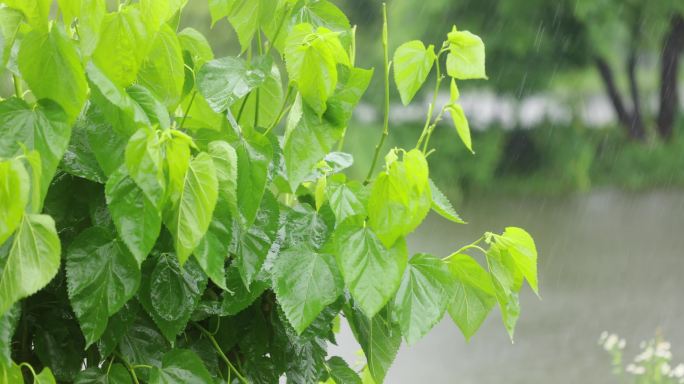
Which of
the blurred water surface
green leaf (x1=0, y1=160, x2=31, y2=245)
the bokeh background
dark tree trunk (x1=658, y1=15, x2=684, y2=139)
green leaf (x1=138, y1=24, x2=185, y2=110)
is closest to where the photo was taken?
green leaf (x1=0, y1=160, x2=31, y2=245)

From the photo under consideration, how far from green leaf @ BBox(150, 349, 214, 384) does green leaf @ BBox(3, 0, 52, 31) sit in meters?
0.22

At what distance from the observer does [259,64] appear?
605mm

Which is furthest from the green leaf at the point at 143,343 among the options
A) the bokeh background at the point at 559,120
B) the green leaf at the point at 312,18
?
the bokeh background at the point at 559,120

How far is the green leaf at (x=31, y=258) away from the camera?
18.4 inches

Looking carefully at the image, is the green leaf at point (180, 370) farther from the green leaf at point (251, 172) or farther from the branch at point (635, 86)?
the branch at point (635, 86)

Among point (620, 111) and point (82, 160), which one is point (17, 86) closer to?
point (82, 160)

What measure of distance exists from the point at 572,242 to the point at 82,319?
7.07 meters

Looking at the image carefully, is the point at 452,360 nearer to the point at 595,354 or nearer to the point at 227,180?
the point at 595,354

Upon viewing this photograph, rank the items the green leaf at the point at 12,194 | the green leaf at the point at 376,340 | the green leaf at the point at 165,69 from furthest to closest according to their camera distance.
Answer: the green leaf at the point at 376,340 < the green leaf at the point at 165,69 < the green leaf at the point at 12,194

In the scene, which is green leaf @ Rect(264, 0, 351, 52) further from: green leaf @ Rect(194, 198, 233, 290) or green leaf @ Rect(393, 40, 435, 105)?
green leaf @ Rect(194, 198, 233, 290)

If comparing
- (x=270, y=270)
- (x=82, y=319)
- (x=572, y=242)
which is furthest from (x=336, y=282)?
(x=572, y=242)

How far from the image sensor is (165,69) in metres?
0.56

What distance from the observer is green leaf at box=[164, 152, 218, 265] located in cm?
49

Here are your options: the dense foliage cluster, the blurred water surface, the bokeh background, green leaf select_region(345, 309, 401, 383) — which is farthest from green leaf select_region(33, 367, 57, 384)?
the bokeh background
